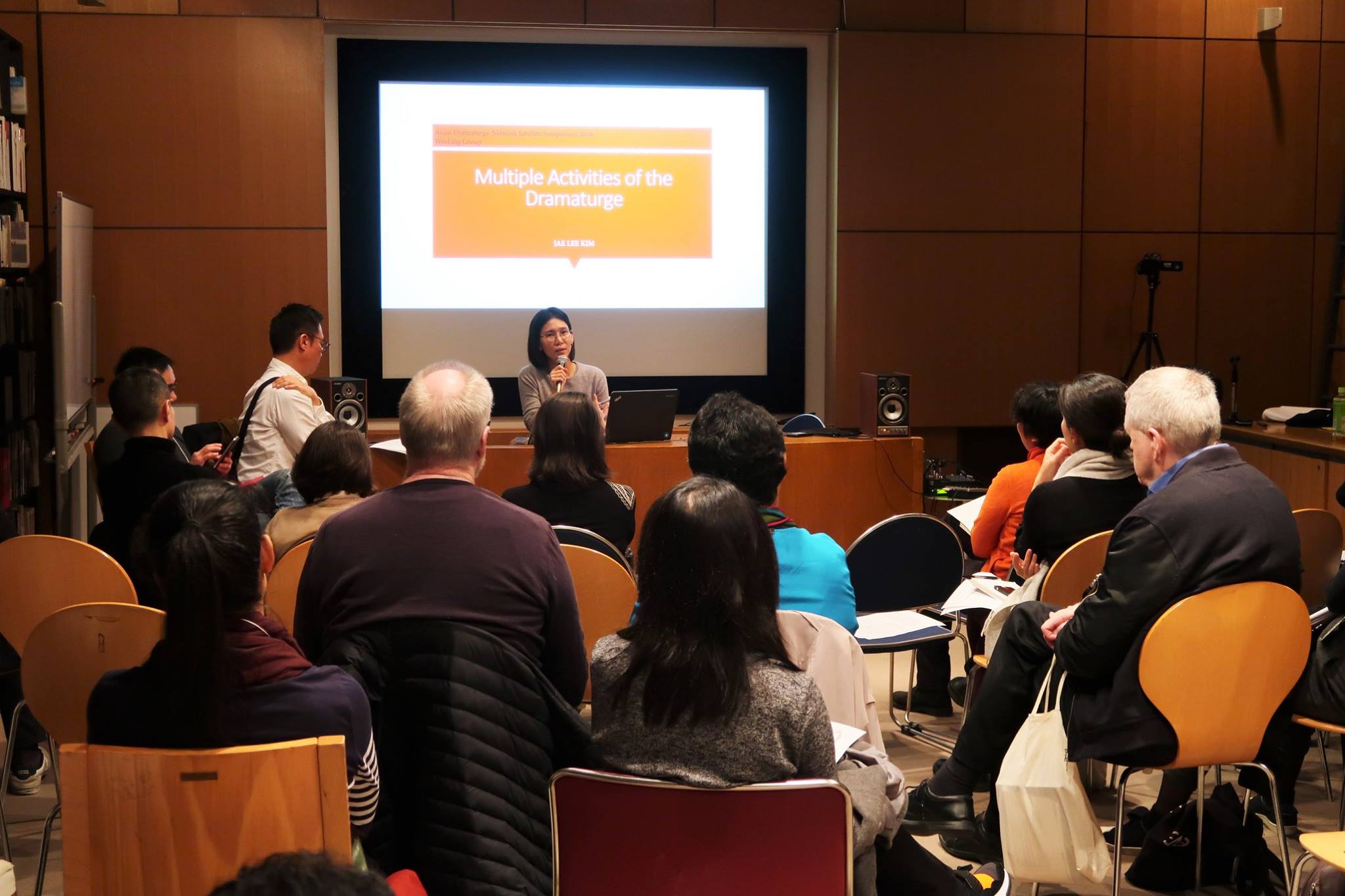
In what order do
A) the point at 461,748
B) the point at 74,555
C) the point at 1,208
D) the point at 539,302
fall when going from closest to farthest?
the point at 461,748 → the point at 74,555 → the point at 1,208 → the point at 539,302

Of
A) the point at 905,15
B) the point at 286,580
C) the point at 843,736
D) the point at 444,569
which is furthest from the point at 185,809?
the point at 905,15

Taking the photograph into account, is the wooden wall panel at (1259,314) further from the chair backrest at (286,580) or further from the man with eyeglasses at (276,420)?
the chair backrest at (286,580)

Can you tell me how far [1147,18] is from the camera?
288 inches

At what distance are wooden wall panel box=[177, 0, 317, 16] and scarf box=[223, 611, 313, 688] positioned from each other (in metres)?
5.65

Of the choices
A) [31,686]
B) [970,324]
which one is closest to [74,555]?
[31,686]

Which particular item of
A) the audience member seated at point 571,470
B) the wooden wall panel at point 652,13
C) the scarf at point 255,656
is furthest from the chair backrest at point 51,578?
the wooden wall panel at point 652,13

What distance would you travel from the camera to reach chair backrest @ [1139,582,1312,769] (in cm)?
262

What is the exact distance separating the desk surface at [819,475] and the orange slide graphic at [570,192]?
1489mm

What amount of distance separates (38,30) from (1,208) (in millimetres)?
1072

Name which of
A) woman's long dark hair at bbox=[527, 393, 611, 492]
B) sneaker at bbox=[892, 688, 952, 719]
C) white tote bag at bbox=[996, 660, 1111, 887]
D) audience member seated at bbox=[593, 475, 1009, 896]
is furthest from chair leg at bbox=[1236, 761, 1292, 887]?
woman's long dark hair at bbox=[527, 393, 611, 492]

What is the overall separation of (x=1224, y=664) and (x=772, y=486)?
1040 mm

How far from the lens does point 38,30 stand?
21.3 ft

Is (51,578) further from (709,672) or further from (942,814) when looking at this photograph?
(942,814)

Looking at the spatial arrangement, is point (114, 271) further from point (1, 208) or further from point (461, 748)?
point (461, 748)
